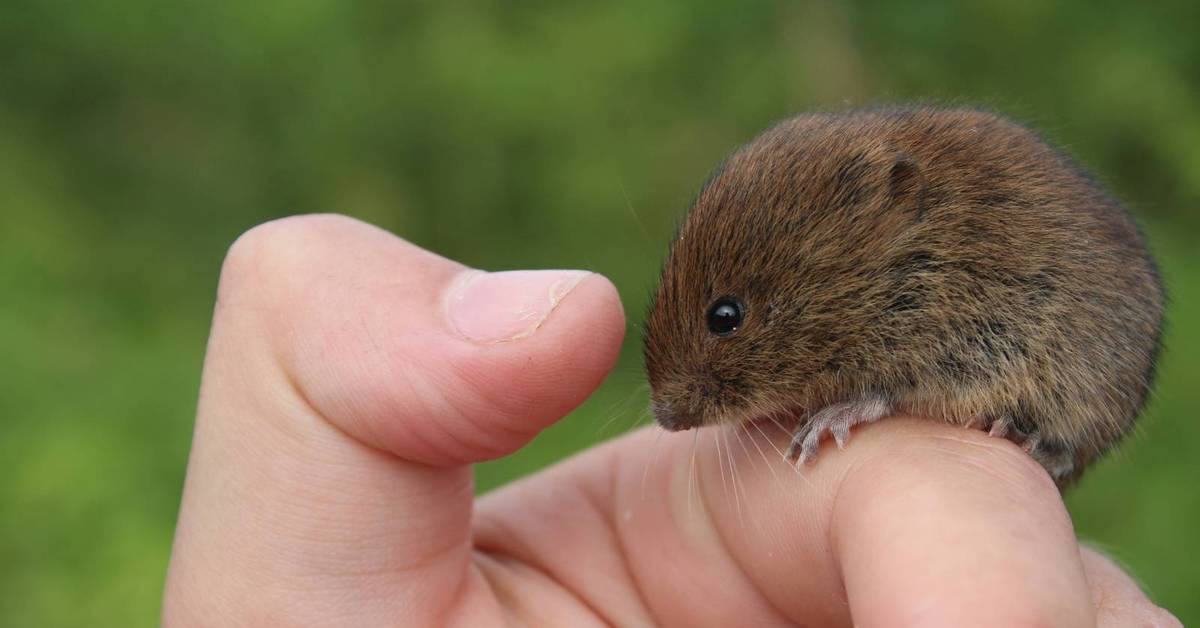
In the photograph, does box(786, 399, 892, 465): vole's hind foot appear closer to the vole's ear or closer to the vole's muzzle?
the vole's muzzle

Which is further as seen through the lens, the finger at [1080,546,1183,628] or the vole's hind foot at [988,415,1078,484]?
the vole's hind foot at [988,415,1078,484]

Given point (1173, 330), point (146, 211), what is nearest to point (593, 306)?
point (1173, 330)

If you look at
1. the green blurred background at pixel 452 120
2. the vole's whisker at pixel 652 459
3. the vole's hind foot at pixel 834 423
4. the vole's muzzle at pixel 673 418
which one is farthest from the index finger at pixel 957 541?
the green blurred background at pixel 452 120

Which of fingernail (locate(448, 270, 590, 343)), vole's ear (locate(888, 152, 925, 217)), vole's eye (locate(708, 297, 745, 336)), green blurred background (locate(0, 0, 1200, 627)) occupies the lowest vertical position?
green blurred background (locate(0, 0, 1200, 627))

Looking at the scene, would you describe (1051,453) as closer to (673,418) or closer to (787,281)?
(787,281)

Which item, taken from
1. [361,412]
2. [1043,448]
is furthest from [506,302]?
[1043,448]

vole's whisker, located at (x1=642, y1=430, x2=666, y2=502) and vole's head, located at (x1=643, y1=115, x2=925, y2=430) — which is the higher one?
vole's head, located at (x1=643, y1=115, x2=925, y2=430)

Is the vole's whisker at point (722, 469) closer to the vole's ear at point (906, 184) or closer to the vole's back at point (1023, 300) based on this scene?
the vole's back at point (1023, 300)

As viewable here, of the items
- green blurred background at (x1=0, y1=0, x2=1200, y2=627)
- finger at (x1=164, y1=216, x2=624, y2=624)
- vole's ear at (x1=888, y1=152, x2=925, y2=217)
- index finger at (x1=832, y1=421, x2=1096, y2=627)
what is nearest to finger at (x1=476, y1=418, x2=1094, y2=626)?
index finger at (x1=832, y1=421, x2=1096, y2=627)
